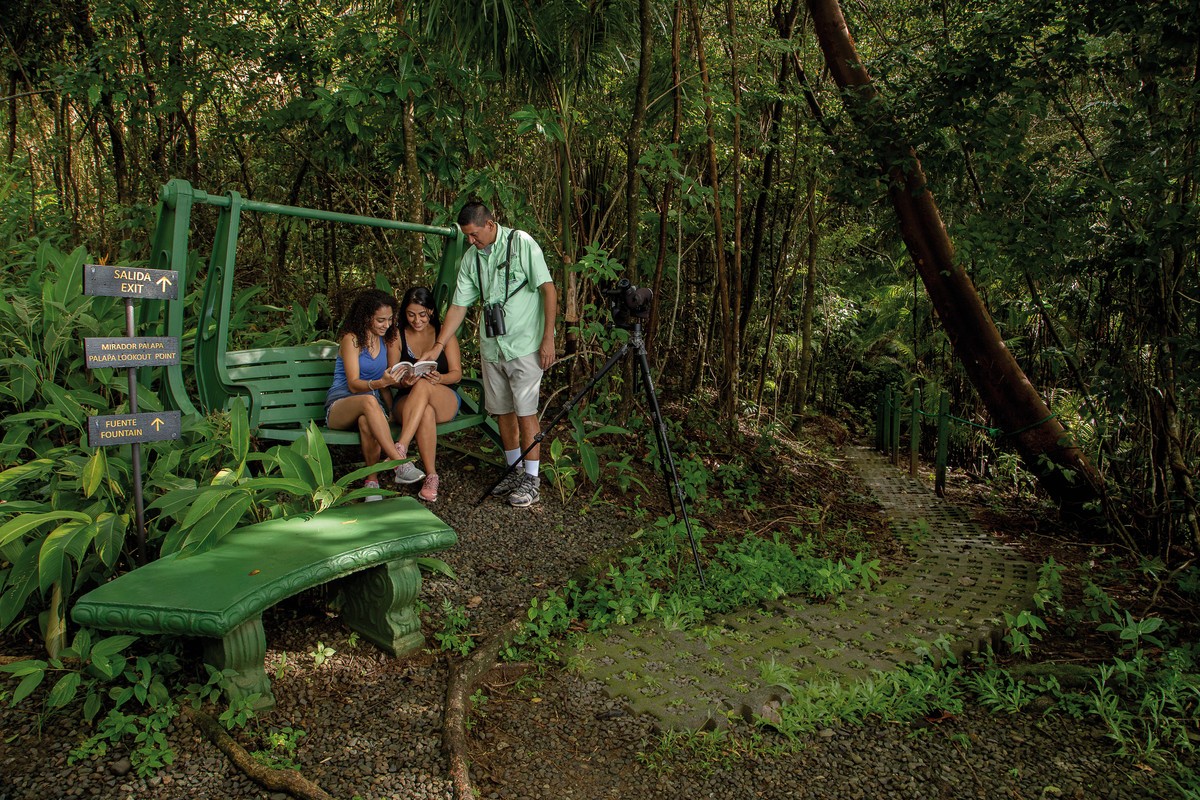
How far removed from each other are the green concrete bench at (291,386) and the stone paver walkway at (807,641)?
5.63ft

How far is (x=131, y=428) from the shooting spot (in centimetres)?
261

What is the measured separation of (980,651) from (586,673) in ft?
5.82

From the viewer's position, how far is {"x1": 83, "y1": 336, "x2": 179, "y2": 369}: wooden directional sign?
2520 millimetres

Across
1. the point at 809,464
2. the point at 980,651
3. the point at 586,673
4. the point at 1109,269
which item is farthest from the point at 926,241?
the point at 586,673

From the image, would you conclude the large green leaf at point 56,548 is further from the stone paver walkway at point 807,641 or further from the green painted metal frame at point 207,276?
the stone paver walkway at point 807,641

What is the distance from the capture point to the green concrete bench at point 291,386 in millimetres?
3850

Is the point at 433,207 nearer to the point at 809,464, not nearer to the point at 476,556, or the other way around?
the point at 476,556

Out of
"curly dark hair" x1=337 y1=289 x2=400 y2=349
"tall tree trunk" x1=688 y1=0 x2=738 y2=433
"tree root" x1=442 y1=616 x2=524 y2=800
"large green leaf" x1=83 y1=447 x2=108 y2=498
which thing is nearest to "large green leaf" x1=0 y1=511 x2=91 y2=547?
"large green leaf" x1=83 y1=447 x2=108 y2=498

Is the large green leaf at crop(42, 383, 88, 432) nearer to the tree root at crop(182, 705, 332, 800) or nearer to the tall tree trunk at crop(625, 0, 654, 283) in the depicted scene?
the tree root at crop(182, 705, 332, 800)

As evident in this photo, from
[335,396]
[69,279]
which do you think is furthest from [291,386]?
[69,279]

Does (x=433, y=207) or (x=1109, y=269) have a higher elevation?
(x=433, y=207)

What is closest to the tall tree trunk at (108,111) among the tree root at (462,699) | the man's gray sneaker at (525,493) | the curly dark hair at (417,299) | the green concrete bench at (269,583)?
the curly dark hair at (417,299)

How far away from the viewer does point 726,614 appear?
360 centimetres

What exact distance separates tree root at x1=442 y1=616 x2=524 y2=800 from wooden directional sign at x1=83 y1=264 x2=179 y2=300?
1.69 metres
